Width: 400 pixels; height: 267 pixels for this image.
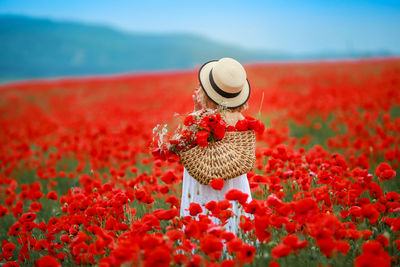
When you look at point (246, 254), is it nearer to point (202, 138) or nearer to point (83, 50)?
point (202, 138)

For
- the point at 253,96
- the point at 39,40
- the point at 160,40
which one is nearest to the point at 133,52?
the point at 160,40

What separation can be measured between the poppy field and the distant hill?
70277 mm

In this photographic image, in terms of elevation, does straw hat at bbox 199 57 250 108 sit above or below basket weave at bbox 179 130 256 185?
above

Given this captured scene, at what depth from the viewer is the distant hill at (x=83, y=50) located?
76000 millimetres

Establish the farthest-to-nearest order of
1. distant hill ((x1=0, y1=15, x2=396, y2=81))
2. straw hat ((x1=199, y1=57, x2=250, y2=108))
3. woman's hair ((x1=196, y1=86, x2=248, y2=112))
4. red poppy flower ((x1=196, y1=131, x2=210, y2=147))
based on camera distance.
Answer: distant hill ((x1=0, y1=15, x2=396, y2=81)) → woman's hair ((x1=196, y1=86, x2=248, y2=112)) → straw hat ((x1=199, y1=57, x2=250, y2=108)) → red poppy flower ((x1=196, y1=131, x2=210, y2=147))

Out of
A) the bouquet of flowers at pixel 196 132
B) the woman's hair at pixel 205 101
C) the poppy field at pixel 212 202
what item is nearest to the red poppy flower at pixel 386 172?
the poppy field at pixel 212 202

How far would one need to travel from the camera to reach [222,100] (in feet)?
8.03

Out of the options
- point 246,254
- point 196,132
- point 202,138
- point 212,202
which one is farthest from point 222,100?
point 246,254

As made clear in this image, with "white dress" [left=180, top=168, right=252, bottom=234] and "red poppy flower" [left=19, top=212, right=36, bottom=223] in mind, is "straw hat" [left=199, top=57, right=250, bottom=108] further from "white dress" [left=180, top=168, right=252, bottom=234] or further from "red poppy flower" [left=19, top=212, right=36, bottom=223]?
"red poppy flower" [left=19, top=212, right=36, bottom=223]

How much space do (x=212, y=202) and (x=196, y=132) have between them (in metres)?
0.57

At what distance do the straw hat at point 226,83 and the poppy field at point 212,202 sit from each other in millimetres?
241

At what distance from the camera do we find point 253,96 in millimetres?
10891

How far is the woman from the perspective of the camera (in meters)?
2.35

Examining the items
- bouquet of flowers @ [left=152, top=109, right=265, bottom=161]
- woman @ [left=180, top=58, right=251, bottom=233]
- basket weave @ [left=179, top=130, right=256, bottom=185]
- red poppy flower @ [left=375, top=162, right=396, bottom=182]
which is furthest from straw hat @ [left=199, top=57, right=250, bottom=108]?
red poppy flower @ [left=375, top=162, right=396, bottom=182]
